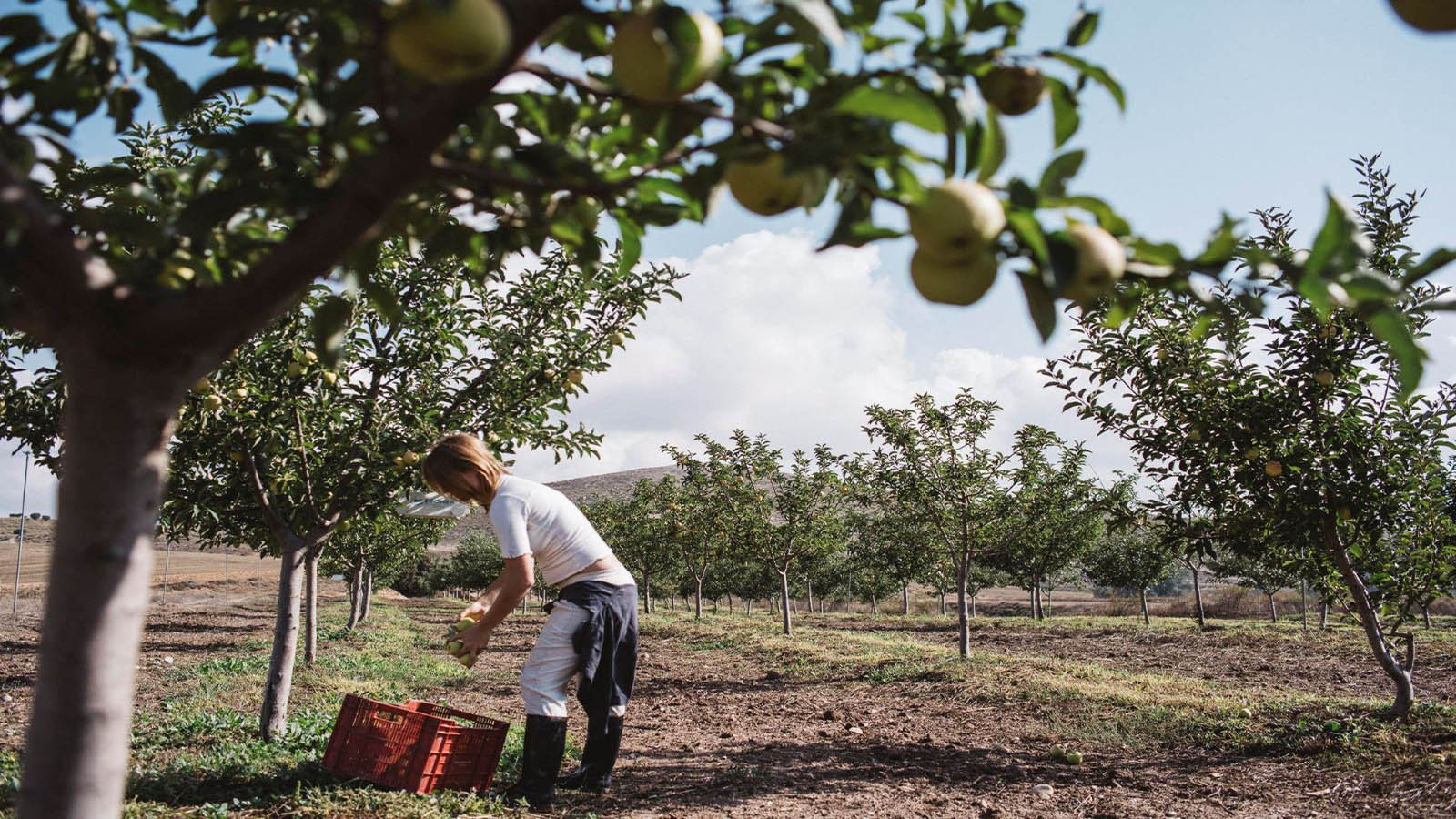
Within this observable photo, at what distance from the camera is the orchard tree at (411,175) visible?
107 cm

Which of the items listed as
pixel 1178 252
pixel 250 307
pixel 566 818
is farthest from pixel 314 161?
pixel 566 818

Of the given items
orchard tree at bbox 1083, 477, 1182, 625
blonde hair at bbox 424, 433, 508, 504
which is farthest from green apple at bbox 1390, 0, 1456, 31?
orchard tree at bbox 1083, 477, 1182, 625

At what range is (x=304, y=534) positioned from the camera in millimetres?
5137

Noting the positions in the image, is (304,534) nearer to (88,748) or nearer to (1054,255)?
(88,748)

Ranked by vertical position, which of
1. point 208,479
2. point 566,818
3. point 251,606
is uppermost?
point 208,479

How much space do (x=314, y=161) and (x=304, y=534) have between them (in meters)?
4.32

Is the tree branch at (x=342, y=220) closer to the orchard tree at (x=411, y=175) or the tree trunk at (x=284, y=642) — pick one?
the orchard tree at (x=411, y=175)

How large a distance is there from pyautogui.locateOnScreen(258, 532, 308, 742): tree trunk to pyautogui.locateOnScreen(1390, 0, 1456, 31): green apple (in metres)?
4.89

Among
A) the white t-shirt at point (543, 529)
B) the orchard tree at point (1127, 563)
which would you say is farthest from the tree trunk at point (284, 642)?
the orchard tree at point (1127, 563)

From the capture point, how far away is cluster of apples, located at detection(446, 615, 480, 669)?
3553 mm

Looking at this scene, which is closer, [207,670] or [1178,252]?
[1178,252]

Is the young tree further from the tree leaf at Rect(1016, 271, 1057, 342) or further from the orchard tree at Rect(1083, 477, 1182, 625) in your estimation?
the orchard tree at Rect(1083, 477, 1182, 625)

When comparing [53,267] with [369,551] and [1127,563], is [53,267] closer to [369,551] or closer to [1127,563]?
[369,551]

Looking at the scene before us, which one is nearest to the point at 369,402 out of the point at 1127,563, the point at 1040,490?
the point at 1040,490
